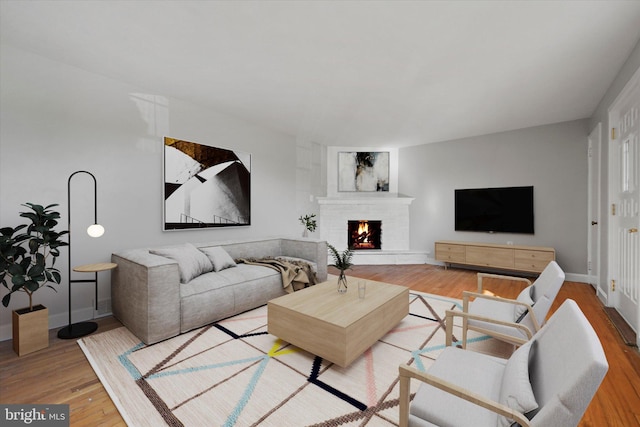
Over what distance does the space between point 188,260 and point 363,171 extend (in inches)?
169

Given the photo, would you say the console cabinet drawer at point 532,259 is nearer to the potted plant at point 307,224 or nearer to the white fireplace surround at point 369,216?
the white fireplace surround at point 369,216

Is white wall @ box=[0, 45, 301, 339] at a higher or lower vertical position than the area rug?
higher

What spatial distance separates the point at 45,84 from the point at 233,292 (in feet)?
8.97

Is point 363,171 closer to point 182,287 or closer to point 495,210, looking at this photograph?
point 495,210

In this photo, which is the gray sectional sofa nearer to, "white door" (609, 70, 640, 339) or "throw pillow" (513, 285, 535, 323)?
"throw pillow" (513, 285, 535, 323)

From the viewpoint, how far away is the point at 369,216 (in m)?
6.10

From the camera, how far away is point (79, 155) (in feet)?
9.29

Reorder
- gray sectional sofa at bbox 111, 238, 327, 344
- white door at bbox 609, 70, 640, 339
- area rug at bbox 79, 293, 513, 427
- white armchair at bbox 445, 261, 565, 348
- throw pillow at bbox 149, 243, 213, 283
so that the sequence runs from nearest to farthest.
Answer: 1. area rug at bbox 79, 293, 513, 427
2. white armchair at bbox 445, 261, 565, 348
3. gray sectional sofa at bbox 111, 238, 327, 344
4. white door at bbox 609, 70, 640, 339
5. throw pillow at bbox 149, 243, 213, 283

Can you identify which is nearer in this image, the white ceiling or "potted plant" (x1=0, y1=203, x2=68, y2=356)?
the white ceiling

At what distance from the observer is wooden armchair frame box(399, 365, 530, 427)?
89cm

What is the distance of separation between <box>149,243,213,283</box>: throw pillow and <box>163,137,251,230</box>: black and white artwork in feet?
2.14

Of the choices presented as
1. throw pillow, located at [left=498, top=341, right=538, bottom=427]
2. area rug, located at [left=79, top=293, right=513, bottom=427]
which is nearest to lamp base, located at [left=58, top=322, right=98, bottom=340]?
area rug, located at [left=79, top=293, right=513, bottom=427]

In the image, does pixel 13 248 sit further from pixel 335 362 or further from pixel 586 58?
pixel 586 58

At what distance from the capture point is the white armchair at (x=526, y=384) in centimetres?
79
